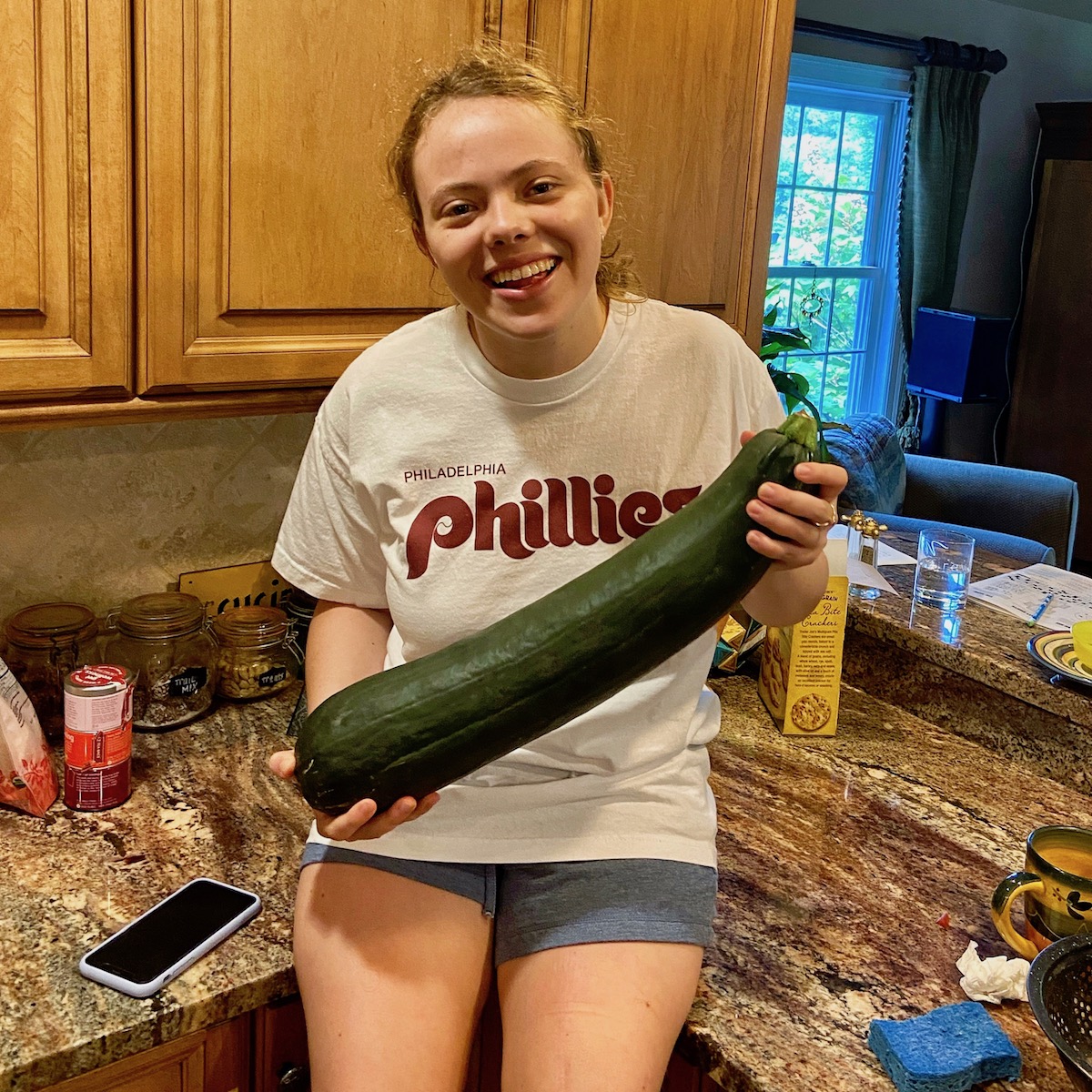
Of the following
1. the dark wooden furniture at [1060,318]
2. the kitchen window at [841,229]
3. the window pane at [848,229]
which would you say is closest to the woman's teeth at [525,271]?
the kitchen window at [841,229]

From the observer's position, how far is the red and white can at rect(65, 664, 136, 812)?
1311 millimetres

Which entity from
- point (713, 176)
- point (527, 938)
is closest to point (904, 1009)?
point (527, 938)

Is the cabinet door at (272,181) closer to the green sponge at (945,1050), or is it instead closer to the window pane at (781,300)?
the green sponge at (945,1050)

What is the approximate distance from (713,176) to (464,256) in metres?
0.64

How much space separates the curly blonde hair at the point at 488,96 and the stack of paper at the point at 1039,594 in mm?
1115

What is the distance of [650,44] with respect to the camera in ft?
4.87

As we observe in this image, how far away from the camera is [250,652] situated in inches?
64.6

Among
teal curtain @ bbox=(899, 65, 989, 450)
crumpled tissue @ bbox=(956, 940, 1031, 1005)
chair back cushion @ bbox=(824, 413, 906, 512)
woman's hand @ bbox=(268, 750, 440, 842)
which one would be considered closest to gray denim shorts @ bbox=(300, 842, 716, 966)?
woman's hand @ bbox=(268, 750, 440, 842)

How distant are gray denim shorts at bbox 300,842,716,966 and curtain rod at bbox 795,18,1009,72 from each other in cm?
376

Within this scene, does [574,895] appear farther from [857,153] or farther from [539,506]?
[857,153]

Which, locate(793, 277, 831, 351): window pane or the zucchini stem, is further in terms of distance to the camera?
locate(793, 277, 831, 351): window pane

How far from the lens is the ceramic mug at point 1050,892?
1094mm

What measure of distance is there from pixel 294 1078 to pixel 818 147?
13.8ft

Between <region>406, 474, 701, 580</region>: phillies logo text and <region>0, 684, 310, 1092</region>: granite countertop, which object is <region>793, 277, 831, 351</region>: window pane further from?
<region>406, 474, 701, 580</region>: phillies logo text
